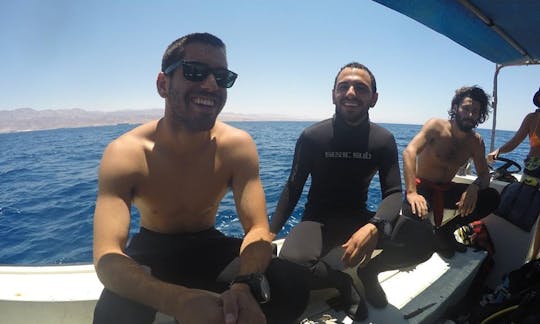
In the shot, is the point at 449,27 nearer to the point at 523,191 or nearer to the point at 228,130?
the point at 523,191

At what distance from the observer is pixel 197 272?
169 centimetres

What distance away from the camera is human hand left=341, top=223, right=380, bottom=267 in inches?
70.1

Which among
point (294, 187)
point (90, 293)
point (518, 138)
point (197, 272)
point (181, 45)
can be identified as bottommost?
Answer: point (90, 293)

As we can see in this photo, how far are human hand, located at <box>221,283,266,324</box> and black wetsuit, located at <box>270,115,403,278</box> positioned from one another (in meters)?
1.08

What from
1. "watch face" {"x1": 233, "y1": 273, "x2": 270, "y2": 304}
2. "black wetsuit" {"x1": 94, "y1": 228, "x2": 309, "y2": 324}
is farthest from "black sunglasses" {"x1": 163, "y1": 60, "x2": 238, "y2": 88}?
"watch face" {"x1": 233, "y1": 273, "x2": 270, "y2": 304}

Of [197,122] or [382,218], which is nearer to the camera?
A: [197,122]

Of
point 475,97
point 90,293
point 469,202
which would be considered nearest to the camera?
point 90,293

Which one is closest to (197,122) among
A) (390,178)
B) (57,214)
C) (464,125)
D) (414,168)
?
(390,178)

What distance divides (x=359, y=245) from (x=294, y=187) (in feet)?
2.32

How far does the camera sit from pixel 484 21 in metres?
2.49

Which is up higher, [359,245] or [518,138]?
[518,138]

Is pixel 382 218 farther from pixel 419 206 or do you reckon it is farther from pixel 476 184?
pixel 476 184

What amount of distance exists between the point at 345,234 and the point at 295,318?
2.84 ft

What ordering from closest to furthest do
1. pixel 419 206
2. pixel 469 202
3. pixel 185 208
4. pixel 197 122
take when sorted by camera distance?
pixel 197 122
pixel 185 208
pixel 419 206
pixel 469 202
